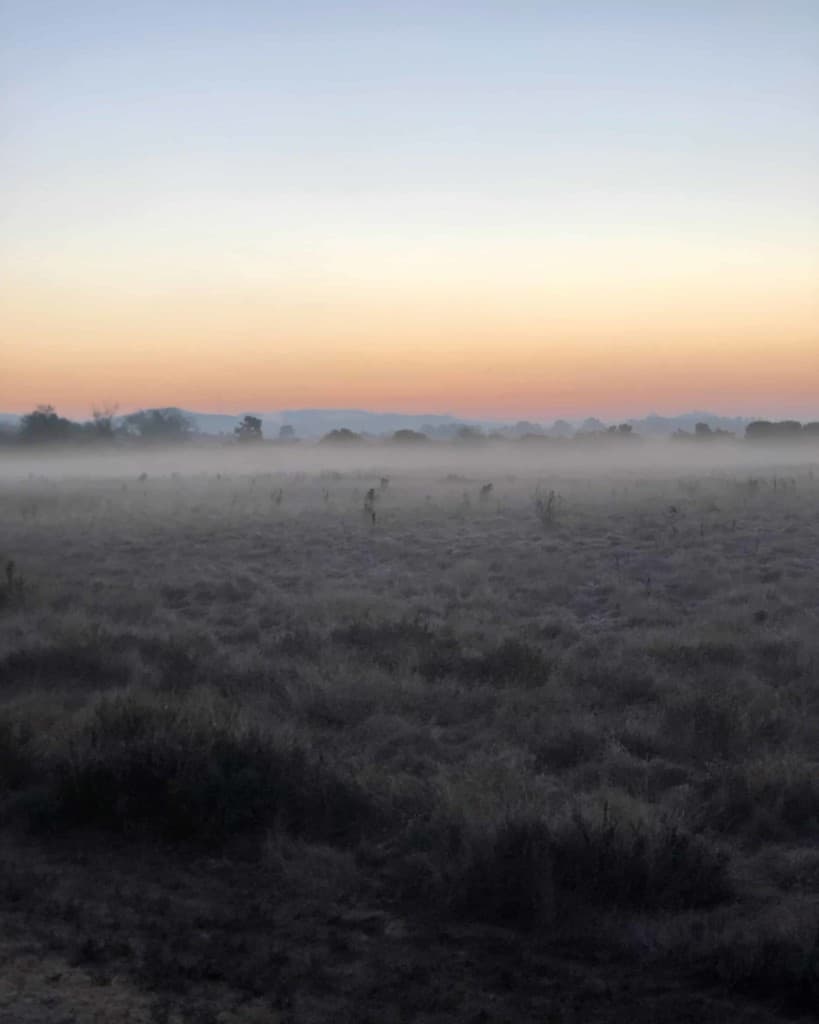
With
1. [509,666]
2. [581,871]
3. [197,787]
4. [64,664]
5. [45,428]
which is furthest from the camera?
[45,428]

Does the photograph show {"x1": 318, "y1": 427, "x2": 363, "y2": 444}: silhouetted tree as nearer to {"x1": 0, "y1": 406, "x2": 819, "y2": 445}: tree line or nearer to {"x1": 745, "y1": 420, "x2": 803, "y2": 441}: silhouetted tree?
{"x1": 0, "y1": 406, "x2": 819, "y2": 445}: tree line

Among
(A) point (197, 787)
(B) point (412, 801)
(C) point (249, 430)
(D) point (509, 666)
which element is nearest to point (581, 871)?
(B) point (412, 801)

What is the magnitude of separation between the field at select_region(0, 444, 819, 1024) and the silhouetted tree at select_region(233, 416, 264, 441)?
289 ft

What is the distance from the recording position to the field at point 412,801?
5.58 meters

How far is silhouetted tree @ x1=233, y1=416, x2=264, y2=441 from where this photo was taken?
105 m

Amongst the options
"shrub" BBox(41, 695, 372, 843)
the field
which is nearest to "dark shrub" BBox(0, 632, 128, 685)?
the field

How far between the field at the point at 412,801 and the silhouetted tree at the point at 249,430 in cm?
8815

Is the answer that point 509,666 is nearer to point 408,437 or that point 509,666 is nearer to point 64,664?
point 64,664

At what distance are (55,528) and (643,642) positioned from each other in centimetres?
1743

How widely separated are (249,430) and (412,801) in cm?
10090

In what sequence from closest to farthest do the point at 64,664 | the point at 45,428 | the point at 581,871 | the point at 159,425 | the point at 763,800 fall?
1. the point at 581,871
2. the point at 763,800
3. the point at 64,664
4. the point at 45,428
5. the point at 159,425

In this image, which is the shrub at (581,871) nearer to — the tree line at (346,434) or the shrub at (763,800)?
the shrub at (763,800)

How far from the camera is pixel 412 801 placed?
819 cm

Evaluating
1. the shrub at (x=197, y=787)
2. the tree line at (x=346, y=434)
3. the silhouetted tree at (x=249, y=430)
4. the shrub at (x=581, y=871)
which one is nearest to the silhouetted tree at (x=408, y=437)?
Answer: the tree line at (x=346, y=434)
